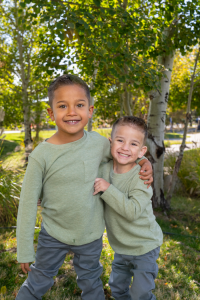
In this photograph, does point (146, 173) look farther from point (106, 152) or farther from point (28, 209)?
point (28, 209)

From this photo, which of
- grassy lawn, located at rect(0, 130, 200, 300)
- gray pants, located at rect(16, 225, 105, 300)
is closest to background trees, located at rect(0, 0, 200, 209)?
grassy lawn, located at rect(0, 130, 200, 300)

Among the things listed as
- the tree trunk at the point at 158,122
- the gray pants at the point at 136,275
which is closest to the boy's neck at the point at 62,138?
the gray pants at the point at 136,275

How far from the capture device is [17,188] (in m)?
3.95

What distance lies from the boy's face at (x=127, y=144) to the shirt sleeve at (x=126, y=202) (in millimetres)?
230

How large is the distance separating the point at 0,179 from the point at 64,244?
252 cm

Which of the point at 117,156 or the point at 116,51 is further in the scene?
the point at 116,51

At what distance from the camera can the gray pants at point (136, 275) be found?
64.4 inches

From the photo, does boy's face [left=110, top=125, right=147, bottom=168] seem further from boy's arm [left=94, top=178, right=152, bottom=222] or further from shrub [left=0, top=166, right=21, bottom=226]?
shrub [left=0, top=166, right=21, bottom=226]

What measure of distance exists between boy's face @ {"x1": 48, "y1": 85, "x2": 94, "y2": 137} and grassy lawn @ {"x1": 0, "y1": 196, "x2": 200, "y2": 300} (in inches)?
60.3

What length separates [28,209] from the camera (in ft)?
5.14

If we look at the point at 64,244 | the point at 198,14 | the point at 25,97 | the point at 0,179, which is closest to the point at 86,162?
the point at 64,244

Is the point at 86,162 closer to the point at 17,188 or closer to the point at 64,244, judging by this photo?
the point at 64,244

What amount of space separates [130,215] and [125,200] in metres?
0.10

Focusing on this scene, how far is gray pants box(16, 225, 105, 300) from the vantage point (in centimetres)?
165
